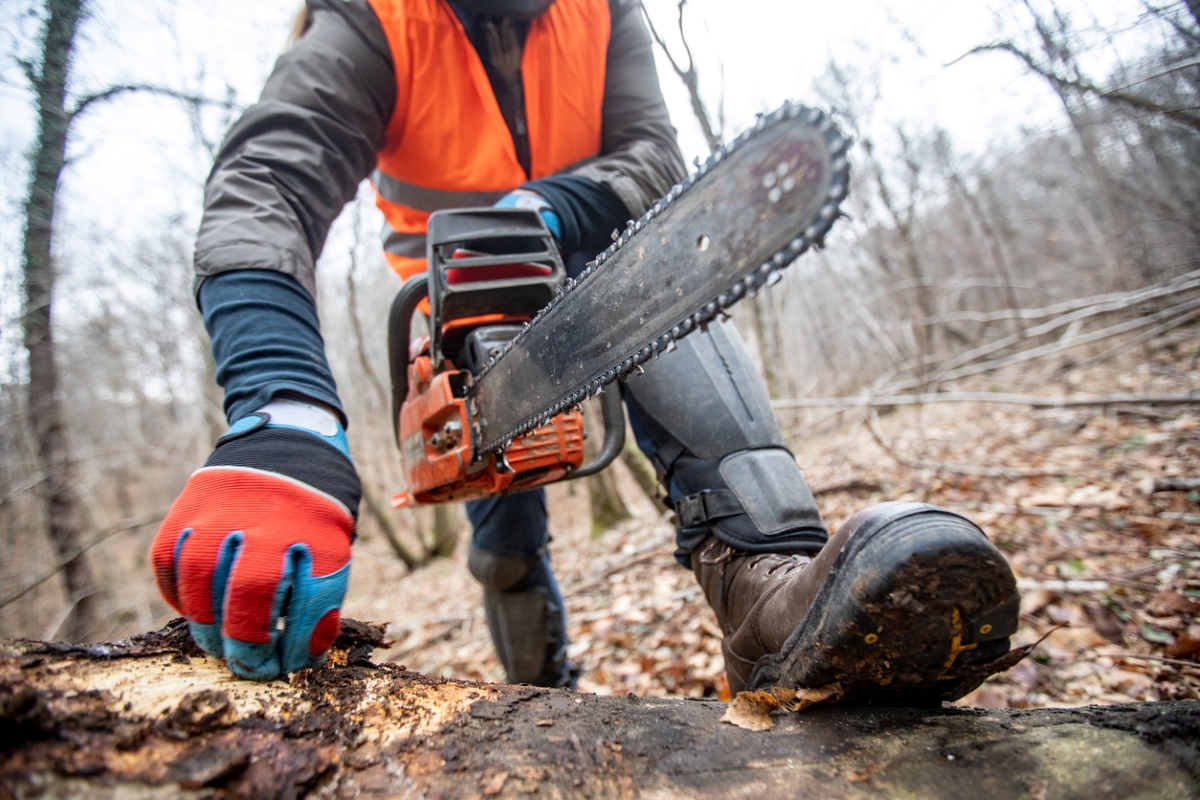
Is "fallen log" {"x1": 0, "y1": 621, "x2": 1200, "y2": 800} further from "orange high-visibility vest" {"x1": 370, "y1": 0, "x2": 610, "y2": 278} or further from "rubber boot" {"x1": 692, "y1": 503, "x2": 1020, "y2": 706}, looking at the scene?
"orange high-visibility vest" {"x1": 370, "y1": 0, "x2": 610, "y2": 278}

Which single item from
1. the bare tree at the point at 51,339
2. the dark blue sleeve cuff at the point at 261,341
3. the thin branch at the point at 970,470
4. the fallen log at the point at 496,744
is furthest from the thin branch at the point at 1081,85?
the bare tree at the point at 51,339

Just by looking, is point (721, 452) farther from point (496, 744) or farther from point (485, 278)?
point (496, 744)

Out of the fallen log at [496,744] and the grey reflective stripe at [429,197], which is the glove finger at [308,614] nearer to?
the fallen log at [496,744]

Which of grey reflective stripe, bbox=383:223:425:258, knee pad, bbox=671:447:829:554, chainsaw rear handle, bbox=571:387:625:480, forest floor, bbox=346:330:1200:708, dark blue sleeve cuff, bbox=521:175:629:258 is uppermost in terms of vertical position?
grey reflective stripe, bbox=383:223:425:258

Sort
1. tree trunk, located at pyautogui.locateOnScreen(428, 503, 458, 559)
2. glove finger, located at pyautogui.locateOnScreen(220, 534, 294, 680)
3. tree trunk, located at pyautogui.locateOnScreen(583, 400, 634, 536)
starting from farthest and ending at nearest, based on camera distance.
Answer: tree trunk, located at pyautogui.locateOnScreen(428, 503, 458, 559), tree trunk, located at pyautogui.locateOnScreen(583, 400, 634, 536), glove finger, located at pyautogui.locateOnScreen(220, 534, 294, 680)

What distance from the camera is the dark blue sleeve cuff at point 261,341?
103 cm

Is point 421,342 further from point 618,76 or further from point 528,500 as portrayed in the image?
point 618,76

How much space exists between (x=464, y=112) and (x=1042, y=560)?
2.58 metres

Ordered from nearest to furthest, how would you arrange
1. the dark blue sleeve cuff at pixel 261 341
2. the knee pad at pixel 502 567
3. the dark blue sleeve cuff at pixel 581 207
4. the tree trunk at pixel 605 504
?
1. the dark blue sleeve cuff at pixel 261 341
2. the dark blue sleeve cuff at pixel 581 207
3. the knee pad at pixel 502 567
4. the tree trunk at pixel 605 504

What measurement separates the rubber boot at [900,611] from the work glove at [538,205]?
969 millimetres

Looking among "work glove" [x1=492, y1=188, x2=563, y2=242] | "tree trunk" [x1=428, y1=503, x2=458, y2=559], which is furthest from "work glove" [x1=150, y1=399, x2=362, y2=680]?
"tree trunk" [x1=428, y1=503, x2=458, y2=559]

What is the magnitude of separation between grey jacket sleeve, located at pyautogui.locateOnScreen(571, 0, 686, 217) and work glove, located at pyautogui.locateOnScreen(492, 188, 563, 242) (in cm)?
39

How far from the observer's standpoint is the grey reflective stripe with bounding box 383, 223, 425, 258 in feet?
5.90

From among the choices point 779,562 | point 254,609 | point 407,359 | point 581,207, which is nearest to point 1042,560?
point 779,562
